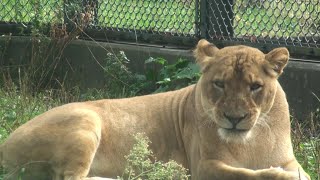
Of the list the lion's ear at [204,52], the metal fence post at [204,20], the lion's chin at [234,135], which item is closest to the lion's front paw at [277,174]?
the lion's chin at [234,135]

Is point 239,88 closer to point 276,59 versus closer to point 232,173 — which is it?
point 276,59

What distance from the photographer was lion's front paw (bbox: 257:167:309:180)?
14.9ft

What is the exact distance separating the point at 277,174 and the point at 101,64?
12.7 feet

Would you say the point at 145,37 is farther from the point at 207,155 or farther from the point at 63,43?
the point at 207,155

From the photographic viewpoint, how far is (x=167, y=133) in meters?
5.35

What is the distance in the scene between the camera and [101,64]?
26.8ft

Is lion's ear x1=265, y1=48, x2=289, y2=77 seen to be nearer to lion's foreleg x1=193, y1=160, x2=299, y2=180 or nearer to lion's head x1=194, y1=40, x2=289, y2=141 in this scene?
lion's head x1=194, y1=40, x2=289, y2=141

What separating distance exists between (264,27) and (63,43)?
218cm

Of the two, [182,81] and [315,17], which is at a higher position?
[315,17]

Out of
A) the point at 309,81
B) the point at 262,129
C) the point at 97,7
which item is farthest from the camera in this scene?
the point at 97,7

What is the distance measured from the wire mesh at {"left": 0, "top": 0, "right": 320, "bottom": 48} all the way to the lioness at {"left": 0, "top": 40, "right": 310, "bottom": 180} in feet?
5.94

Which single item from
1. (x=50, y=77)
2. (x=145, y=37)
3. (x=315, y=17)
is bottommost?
(x=50, y=77)

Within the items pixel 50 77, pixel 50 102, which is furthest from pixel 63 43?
pixel 50 102

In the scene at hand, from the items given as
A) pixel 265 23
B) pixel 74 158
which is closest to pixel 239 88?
pixel 74 158
